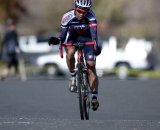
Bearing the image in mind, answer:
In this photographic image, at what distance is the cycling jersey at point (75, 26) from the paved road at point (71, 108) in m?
1.33

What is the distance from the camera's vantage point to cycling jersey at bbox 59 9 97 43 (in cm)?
1380

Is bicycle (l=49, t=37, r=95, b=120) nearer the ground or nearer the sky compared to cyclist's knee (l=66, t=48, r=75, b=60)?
nearer the ground

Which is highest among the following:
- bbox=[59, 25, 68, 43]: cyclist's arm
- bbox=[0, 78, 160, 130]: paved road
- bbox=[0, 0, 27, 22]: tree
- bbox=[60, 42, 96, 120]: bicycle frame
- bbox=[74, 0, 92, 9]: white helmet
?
bbox=[74, 0, 92, 9]: white helmet

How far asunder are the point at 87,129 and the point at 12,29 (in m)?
17.4

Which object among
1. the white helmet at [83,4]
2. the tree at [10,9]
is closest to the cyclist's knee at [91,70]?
the white helmet at [83,4]

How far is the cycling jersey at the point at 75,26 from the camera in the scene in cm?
1380

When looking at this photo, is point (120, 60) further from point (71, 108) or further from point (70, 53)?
point (70, 53)

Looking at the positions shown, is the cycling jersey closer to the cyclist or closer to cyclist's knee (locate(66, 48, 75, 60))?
the cyclist

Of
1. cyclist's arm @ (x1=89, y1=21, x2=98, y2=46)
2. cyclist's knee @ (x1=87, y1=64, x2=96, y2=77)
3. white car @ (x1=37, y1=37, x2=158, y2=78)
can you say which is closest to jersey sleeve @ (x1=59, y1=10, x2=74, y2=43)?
cyclist's arm @ (x1=89, y1=21, x2=98, y2=46)

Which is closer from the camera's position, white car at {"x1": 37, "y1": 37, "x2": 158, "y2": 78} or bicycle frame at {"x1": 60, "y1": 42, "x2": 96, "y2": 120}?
bicycle frame at {"x1": 60, "y1": 42, "x2": 96, "y2": 120}

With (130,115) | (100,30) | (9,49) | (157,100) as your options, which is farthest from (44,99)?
(100,30)

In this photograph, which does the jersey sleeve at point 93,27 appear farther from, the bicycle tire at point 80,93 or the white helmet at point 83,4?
the bicycle tire at point 80,93

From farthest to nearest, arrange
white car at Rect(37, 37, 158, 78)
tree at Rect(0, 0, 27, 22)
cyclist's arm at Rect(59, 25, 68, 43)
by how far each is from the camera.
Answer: tree at Rect(0, 0, 27, 22), white car at Rect(37, 37, 158, 78), cyclist's arm at Rect(59, 25, 68, 43)

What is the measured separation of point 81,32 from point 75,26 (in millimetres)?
156
